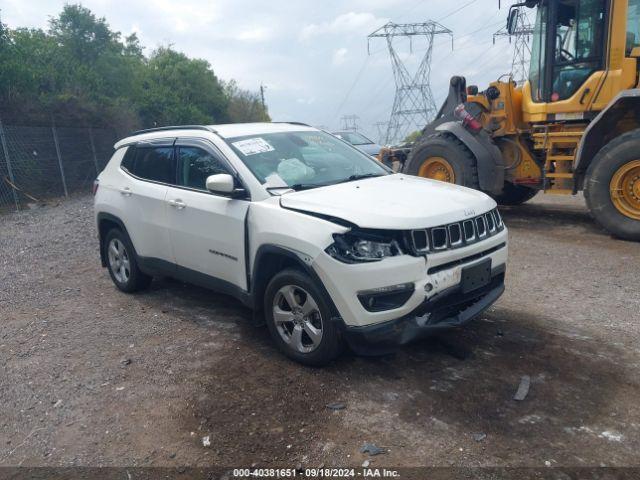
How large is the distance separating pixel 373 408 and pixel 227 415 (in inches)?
37.5

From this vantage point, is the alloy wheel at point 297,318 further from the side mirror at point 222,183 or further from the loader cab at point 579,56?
the loader cab at point 579,56

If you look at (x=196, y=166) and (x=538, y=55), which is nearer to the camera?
(x=196, y=166)

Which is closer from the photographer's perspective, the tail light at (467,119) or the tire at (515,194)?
the tail light at (467,119)

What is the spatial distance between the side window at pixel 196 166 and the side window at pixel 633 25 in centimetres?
629

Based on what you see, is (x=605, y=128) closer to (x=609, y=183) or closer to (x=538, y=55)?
(x=609, y=183)

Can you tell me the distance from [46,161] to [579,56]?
14818 mm

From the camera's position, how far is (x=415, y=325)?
3504 mm

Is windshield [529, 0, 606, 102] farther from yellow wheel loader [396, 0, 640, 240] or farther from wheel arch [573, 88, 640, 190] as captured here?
wheel arch [573, 88, 640, 190]

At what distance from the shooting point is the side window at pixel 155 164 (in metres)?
5.16

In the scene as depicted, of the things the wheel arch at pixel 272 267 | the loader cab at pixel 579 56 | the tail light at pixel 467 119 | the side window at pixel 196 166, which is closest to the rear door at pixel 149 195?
the side window at pixel 196 166

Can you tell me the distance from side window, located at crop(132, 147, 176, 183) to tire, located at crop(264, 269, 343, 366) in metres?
1.84

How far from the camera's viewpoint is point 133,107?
2456 centimetres

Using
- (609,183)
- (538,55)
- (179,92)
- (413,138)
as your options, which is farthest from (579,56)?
(179,92)

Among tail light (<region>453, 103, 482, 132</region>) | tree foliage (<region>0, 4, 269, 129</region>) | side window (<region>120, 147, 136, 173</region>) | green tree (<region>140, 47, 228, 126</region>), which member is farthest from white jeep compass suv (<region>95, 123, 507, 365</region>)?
green tree (<region>140, 47, 228, 126</region>)
